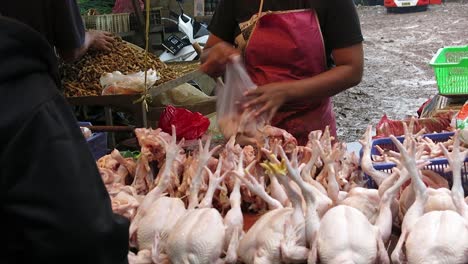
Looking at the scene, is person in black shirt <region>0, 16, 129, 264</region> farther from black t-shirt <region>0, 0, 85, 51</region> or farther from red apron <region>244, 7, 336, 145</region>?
black t-shirt <region>0, 0, 85, 51</region>

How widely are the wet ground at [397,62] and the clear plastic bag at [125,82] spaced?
304 cm

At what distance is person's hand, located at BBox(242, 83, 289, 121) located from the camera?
2900 mm

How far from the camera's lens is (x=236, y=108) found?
2977 mm

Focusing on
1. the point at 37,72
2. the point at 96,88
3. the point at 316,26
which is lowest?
the point at 96,88

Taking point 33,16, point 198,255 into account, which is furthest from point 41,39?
point 33,16

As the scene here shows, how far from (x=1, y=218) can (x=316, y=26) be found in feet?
7.69

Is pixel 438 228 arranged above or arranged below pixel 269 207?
above

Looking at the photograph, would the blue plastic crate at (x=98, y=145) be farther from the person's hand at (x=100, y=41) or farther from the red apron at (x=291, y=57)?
the person's hand at (x=100, y=41)

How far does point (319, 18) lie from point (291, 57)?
233 mm

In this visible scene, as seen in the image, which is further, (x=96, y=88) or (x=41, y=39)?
(x=96, y=88)

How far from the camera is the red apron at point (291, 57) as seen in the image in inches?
124

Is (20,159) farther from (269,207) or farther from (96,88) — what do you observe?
(96,88)

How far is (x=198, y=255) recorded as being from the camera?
2.04 metres

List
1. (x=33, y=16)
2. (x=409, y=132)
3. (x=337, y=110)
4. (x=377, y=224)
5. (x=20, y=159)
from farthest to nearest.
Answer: (x=337, y=110), (x=33, y=16), (x=409, y=132), (x=377, y=224), (x=20, y=159)
